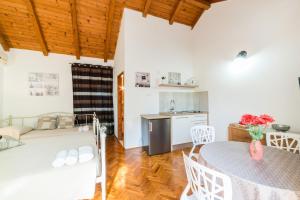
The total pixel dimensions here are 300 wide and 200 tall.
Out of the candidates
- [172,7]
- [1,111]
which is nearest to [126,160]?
[1,111]

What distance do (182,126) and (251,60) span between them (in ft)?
6.83

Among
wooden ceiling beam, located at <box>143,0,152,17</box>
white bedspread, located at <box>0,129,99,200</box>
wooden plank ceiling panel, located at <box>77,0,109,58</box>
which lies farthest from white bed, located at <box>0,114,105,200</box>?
wooden ceiling beam, located at <box>143,0,152,17</box>

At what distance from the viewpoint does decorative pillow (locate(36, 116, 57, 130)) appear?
142 inches

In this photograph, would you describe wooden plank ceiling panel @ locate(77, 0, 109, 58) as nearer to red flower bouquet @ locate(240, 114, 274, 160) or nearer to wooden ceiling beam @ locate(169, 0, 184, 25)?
wooden ceiling beam @ locate(169, 0, 184, 25)

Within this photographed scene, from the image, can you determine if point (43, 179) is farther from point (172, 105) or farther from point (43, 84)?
point (43, 84)

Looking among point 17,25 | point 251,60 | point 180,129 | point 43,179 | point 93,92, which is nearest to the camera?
point 43,179

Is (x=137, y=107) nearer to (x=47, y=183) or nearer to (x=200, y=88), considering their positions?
(x=200, y=88)

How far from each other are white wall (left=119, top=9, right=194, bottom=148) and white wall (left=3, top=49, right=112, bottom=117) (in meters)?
2.06

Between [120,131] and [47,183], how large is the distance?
10.0 feet

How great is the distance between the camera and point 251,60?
2.95m

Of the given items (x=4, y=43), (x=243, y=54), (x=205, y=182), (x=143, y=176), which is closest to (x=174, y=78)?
(x=243, y=54)

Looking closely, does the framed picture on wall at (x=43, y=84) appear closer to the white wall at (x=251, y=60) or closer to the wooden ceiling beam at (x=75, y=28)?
the wooden ceiling beam at (x=75, y=28)

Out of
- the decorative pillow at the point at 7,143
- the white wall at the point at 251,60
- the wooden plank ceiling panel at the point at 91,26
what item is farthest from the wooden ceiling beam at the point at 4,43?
the white wall at the point at 251,60

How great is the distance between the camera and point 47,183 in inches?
51.5
